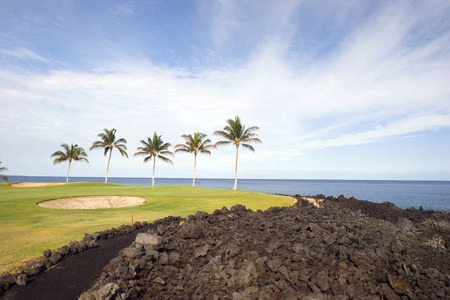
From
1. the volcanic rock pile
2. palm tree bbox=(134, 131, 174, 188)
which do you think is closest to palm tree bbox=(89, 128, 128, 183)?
palm tree bbox=(134, 131, 174, 188)

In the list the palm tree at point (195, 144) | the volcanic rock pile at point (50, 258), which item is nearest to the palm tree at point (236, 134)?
the palm tree at point (195, 144)

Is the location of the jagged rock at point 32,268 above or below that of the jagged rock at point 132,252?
below

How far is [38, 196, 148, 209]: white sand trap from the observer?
21.6 meters

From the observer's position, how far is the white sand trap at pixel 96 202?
2162cm

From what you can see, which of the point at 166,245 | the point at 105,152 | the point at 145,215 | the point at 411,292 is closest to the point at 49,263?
the point at 166,245

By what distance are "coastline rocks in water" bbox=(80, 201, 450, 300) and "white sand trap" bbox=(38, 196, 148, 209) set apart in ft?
48.7

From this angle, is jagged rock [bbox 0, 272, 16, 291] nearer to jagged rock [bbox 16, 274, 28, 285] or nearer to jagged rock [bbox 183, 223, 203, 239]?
jagged rock [bbox 16, 274, 28, 285]

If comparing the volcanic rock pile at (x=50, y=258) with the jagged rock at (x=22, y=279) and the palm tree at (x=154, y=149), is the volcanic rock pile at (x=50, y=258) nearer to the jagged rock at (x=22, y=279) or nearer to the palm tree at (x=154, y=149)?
the jagged rock at (x=22, y=279)

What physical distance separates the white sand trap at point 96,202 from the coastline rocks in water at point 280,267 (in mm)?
14857

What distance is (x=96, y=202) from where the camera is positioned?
23969 millimetres

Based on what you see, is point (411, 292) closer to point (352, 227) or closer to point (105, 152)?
point (352, 227)

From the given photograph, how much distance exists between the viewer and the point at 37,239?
410 inches

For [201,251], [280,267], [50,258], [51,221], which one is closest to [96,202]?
[51,221]

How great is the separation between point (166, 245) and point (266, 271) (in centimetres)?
393
